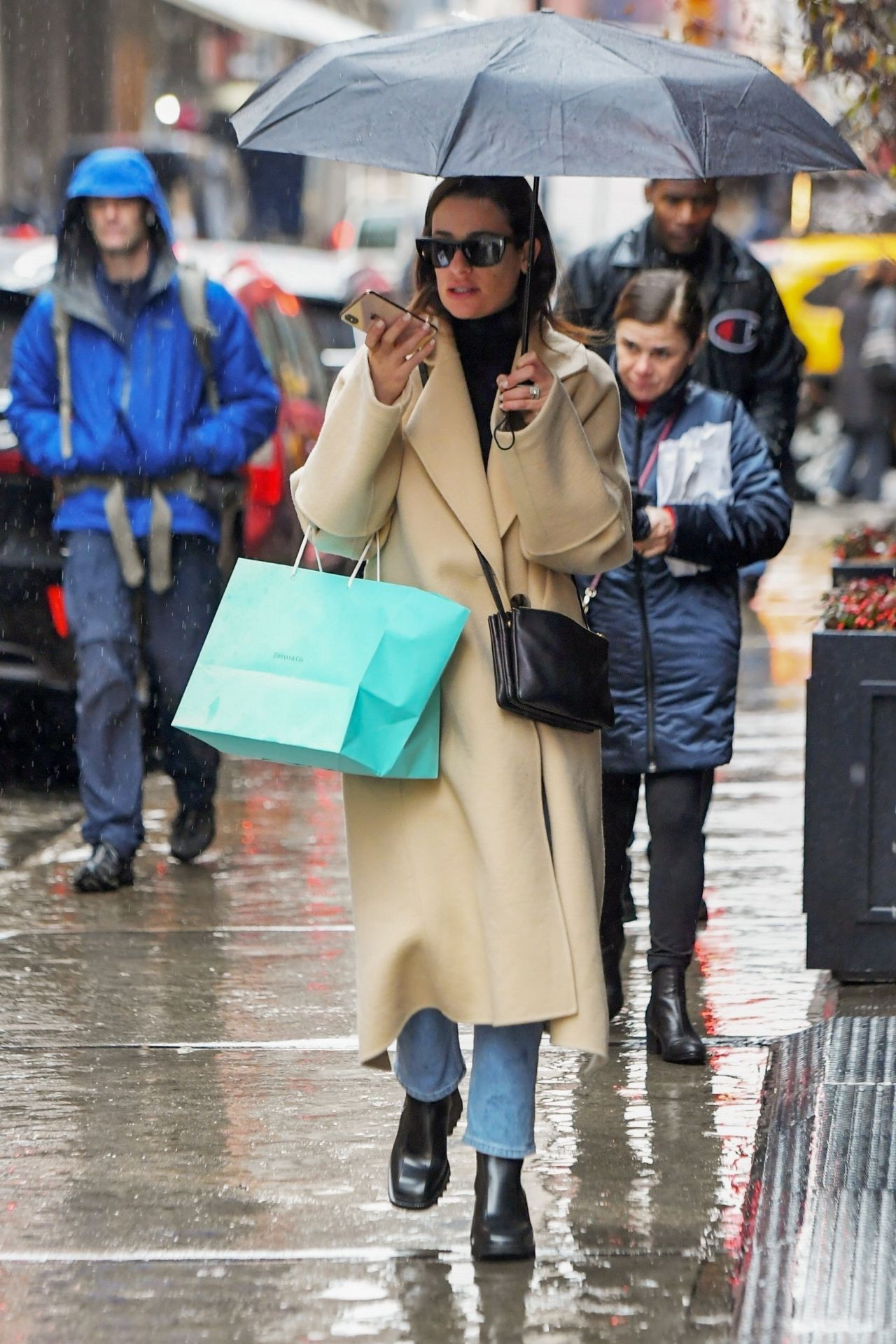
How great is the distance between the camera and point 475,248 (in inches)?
157

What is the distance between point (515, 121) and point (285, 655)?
994 mm

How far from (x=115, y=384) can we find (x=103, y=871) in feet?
4.94

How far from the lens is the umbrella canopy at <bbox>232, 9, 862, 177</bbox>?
3867 mm

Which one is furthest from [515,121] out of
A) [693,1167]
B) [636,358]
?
[693,1167]

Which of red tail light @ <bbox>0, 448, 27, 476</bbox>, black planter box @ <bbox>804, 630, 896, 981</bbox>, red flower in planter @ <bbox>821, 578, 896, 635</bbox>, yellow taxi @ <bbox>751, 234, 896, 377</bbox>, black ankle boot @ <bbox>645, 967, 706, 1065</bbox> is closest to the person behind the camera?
black ankle boot @ <bbox>645, 967, 706, 1065</bbox>

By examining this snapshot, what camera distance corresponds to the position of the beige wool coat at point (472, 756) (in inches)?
157

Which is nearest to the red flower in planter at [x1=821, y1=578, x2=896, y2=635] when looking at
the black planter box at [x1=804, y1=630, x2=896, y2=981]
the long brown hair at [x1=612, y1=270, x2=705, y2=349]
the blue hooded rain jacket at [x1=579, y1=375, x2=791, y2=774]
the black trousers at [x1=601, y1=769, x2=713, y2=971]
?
the black planter box at [x1=804, y1=630, x2=896, y2=981]

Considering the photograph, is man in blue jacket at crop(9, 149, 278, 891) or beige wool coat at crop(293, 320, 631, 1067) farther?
man in blue jacket at crop(9, 149, 278, 891)

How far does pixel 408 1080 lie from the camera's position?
13.9ft

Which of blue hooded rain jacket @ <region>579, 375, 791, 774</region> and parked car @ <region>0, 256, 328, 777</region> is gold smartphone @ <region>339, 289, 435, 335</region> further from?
parked car @ <region>0, 256, 328, 777</region>

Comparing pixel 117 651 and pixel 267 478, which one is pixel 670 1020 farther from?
pixel 267 478

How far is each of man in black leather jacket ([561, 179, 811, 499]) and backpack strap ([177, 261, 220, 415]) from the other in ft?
3.79

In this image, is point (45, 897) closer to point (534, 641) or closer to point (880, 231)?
point (534, 641)

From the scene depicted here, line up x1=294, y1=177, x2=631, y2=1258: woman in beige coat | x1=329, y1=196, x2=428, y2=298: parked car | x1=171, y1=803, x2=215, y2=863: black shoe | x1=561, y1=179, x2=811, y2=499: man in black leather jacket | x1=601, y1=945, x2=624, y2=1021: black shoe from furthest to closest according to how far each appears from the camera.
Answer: x1=329, y1=196, x2=428, y2=298: parked car < x1=171, y1=803, x2=215, y2=863: black shoe < x1=561, y1=179, x2=811, y2=499: man in black leather jacket < x1=601, y1=945, x2=624, y2=1021: black shoe < x1=294, y1=177, x2=631, y2=1258: woman in beige coat
